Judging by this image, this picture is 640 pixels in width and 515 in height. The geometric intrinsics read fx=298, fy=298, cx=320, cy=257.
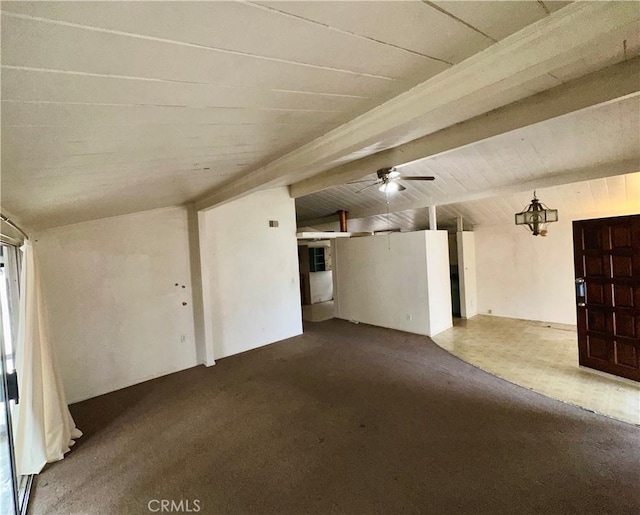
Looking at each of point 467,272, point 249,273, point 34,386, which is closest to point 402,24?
point 34,386

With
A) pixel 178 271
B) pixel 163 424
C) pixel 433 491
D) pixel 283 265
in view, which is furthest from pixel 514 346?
pixel 178 271

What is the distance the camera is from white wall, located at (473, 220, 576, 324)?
6.14 m

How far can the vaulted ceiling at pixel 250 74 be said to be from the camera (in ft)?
2.12

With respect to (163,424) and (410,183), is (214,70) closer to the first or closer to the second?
(163,424)

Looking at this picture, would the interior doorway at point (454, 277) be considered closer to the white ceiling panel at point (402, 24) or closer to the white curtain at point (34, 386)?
the white ceiling panel at point (402, 24)

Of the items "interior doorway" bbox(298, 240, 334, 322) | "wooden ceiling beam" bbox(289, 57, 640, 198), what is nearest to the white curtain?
"wooden ceiling beam" bbox(289, 57, 640, 198)

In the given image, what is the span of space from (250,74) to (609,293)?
4.83m

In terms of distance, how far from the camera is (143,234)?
4117 millimetres

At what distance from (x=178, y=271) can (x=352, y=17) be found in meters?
4.39

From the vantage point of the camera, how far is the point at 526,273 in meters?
6.68

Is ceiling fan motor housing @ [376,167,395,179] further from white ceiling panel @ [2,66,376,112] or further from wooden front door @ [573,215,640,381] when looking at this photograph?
wooden front door @ [573,215,640,381]

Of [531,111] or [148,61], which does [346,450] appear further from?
[531,111]

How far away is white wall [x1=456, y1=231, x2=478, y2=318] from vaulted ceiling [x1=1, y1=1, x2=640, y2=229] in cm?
549

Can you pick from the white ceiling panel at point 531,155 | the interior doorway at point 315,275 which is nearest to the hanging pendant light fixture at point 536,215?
the white ceiling panel at point 531,155
